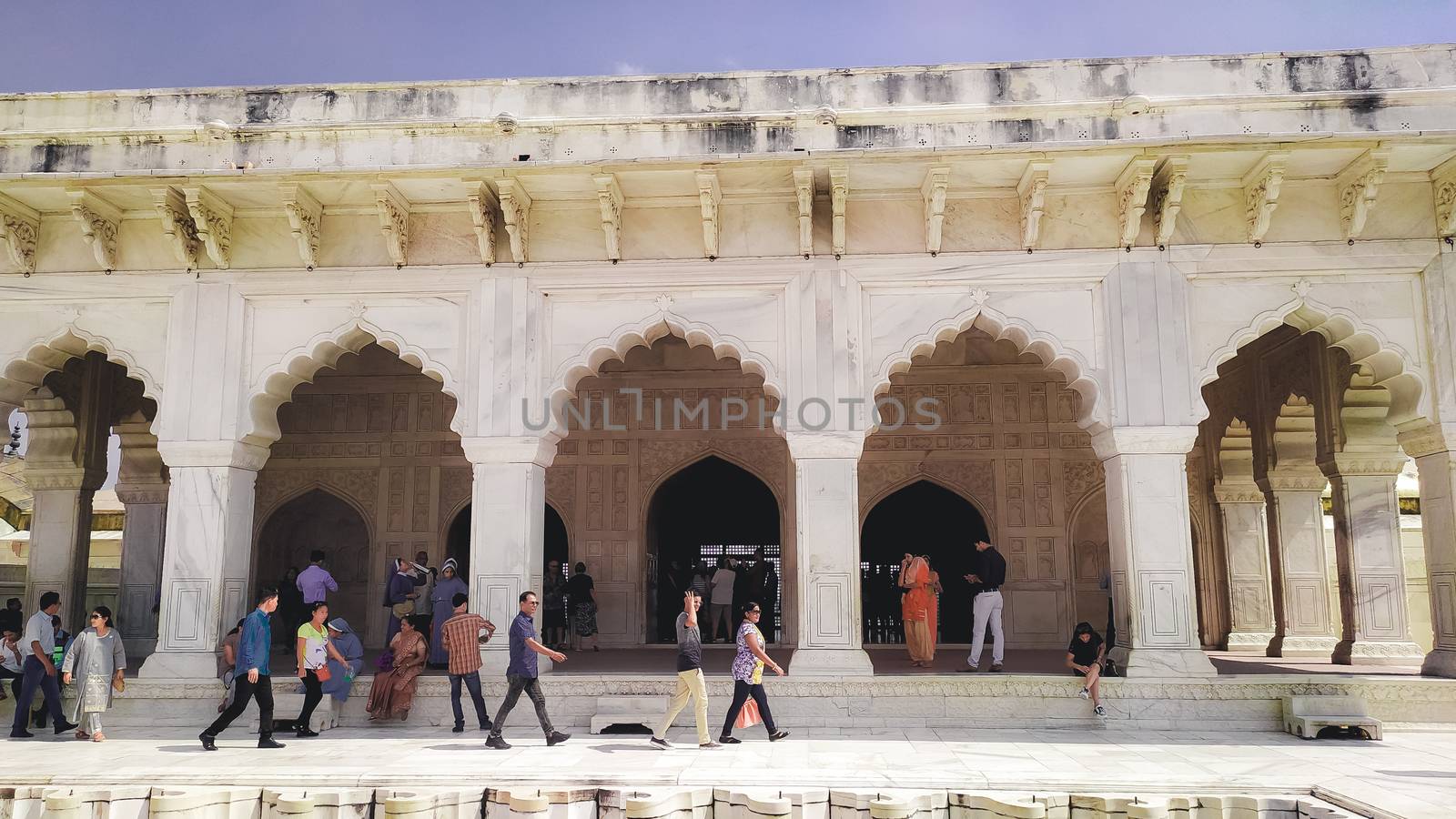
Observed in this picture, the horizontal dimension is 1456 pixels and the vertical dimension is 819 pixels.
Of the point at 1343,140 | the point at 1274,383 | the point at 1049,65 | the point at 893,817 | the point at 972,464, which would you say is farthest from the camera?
the point at 972,464

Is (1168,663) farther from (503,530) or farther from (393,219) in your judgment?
(393,219)

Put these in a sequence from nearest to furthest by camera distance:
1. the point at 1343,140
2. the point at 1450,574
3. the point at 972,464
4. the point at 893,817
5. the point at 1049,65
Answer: the point at 893,817 → the point at 1343,140 → the point at 1450,574 → the point at 1049,65 → the point at 972,464

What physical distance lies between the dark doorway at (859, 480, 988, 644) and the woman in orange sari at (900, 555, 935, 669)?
8.85ft

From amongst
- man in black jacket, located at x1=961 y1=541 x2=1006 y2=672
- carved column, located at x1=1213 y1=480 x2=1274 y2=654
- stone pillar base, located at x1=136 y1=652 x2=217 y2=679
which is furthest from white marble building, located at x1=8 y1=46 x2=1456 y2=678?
carved column, located at x1=1213 y1=480 x2=1274 y2=654

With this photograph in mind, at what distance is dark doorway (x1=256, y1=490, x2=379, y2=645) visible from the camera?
1316cm

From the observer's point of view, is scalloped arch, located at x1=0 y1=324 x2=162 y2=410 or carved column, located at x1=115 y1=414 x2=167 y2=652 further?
carved column, located at x1=115 y1=414 x2=167 y2=652

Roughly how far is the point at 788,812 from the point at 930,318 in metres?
4.59

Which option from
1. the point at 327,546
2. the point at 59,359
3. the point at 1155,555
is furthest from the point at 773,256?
the point at 327,546

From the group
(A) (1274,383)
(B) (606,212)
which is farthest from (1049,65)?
(A) (1274,383)

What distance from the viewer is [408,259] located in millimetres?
9414

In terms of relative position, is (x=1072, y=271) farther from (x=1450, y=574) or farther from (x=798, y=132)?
(x=1450, y=574)

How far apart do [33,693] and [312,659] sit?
234cm

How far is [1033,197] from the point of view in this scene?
8.73 metres

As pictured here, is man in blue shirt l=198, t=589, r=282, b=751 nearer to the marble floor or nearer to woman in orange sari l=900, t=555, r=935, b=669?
the marble floor
